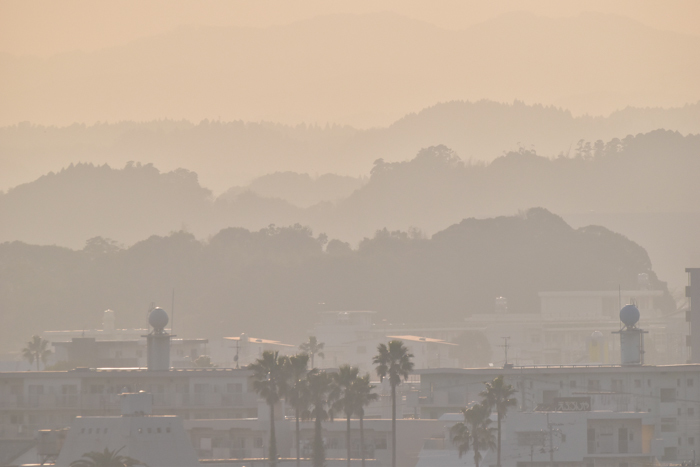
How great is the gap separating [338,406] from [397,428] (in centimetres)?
552

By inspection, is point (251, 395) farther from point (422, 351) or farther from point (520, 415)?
point (422, 351)

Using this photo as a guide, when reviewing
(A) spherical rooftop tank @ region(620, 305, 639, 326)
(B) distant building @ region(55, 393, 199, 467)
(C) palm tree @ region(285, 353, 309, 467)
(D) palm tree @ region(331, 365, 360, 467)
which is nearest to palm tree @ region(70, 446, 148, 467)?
(B) distant building @ region(55, 393, 199, 467)

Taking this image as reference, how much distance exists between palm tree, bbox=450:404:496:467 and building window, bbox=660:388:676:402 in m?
16.3

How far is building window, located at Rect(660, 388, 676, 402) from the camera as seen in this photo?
8494 cm

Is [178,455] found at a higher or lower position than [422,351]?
lower

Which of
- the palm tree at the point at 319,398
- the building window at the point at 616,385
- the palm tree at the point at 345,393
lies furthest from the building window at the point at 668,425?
the palm tree at the point at 319,398

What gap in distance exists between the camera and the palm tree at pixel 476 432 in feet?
229

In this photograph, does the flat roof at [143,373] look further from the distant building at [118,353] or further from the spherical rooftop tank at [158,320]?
the distant building at [118,353]

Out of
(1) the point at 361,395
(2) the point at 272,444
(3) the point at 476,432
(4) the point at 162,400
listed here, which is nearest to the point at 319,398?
(1) the point at 361,395

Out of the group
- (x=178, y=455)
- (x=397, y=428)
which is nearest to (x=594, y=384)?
(x=397, y=428)

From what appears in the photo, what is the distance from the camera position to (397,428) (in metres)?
78.6

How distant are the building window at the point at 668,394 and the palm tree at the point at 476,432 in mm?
16304

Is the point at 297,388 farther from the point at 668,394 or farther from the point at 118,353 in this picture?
the point at 118,353

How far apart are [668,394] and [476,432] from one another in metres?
18.1
